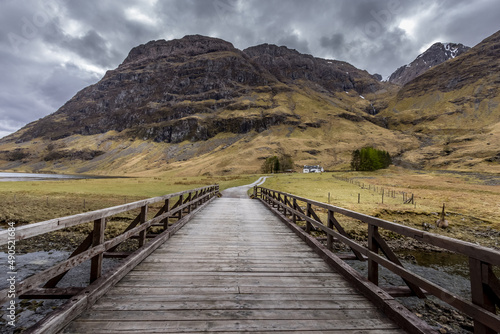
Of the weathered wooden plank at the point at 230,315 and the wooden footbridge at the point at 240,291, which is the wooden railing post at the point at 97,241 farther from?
the weathered wooden plank at the point at 230,315


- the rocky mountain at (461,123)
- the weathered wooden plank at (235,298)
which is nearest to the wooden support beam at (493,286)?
the weathered wooden plank at (235,298)

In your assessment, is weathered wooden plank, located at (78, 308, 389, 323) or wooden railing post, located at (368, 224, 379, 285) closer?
weathered wooden plank, located at (78, 308, 389, 323)

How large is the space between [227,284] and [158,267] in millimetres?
1611

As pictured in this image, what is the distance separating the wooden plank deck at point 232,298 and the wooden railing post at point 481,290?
909mm

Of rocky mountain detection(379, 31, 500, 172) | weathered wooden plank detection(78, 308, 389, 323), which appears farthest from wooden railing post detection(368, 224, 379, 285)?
rocky mountain detection(379, 31, 500, 172)

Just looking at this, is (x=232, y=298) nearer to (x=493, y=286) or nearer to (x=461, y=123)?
(x=493, y=286)

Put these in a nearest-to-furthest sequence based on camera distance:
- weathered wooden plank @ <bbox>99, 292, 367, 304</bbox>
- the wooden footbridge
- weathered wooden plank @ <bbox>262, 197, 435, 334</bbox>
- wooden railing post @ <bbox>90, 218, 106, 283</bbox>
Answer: the wooden footbridge, weathered wooden plank @ <bbox>262, 197, 435, 334</bbox>, weathered wooden plank @ <bbox>99, 292, 367, 304</bbox>, wooden railing post @ <bbox>90, 218, 106, 283</bbox>

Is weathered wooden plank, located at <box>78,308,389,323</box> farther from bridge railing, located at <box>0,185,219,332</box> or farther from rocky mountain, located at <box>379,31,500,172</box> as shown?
rocky mountain, located at <box>379,31,500,172</box>

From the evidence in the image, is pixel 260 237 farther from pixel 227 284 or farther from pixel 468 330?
pixel 468 330

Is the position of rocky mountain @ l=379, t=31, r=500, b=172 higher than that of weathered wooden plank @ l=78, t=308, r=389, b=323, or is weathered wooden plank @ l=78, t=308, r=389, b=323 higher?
rocky mountain @ l=379, t=31, r=500, b=172

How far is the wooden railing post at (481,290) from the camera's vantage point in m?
2.18

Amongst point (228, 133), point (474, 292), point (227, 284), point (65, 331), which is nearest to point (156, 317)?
point (65, 331)

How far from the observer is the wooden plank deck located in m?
2.85

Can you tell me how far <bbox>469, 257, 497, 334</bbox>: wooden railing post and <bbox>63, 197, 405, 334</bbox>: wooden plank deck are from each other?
91 cm
